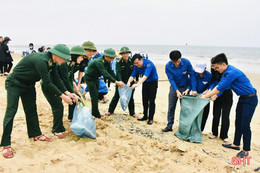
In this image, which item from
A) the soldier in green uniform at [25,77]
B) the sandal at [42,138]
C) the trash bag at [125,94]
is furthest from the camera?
the trash bag at [125,94]

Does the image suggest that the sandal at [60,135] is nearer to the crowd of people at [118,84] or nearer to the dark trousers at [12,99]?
the crowd of people at [118,84]

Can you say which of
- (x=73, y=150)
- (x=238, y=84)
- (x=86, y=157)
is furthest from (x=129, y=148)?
(x=238, y=84)

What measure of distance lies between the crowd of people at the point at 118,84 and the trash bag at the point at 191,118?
24cm

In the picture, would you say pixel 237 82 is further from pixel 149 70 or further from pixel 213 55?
pixel 213 55

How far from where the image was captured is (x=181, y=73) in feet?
12.3

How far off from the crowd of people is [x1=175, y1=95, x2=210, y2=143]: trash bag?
0.24m

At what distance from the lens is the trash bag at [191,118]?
3.40 meters

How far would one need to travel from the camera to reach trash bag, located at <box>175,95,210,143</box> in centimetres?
340

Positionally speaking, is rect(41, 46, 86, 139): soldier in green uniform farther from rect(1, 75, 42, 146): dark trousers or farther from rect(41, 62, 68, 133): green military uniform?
rect(1, 75, 42, 146): dark trousers

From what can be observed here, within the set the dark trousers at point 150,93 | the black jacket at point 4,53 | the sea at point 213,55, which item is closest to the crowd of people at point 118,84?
the dark trousers at point 150,93

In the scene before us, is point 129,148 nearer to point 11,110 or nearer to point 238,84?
point 11,110

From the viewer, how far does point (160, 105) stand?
19.9 ft

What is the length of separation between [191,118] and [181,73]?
90cm

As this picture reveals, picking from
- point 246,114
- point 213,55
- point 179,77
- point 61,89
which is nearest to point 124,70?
point 179,77
